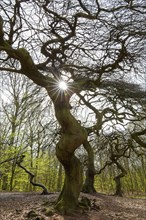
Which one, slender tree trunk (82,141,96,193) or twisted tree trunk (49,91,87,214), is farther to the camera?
slender tree trunk (82,141,96,193)

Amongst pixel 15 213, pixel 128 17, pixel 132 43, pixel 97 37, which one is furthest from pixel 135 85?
pixel 15 213

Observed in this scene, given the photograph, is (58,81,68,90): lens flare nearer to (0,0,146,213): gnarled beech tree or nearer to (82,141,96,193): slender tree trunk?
(0,0,146,213): gnarled beech tree

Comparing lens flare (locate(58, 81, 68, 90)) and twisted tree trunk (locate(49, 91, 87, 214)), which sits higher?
lens flare (locate(58, 81, 68, 90))

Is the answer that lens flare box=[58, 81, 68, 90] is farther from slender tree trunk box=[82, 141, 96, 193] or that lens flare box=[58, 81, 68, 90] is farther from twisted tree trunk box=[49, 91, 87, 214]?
slender tree trunk box=[82, 141, 96, 193]

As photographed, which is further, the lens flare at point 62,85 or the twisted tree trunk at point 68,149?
the lens flare at point 62,85

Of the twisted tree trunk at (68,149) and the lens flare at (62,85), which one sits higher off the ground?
the lens flare at (62,85)

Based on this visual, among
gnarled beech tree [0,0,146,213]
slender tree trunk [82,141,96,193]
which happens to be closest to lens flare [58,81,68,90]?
gnarled beech tree [0,0,146,213]

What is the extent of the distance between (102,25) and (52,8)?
41.5 inches

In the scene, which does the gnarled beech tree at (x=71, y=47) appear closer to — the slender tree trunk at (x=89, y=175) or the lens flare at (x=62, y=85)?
the lens flare at (x=62, y=85)

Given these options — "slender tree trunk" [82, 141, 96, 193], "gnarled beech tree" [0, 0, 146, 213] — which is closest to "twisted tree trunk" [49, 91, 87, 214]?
"gnarled beech tree" [0, 0, 146, 213]

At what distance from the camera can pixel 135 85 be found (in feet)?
17.5

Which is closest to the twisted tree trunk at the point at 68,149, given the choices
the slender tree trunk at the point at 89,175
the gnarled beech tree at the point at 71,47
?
the gnarled beech tree at the point at 71,47

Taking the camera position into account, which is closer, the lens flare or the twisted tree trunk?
the twisted tree trunk

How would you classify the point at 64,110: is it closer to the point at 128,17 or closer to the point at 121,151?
the point at 128,17
